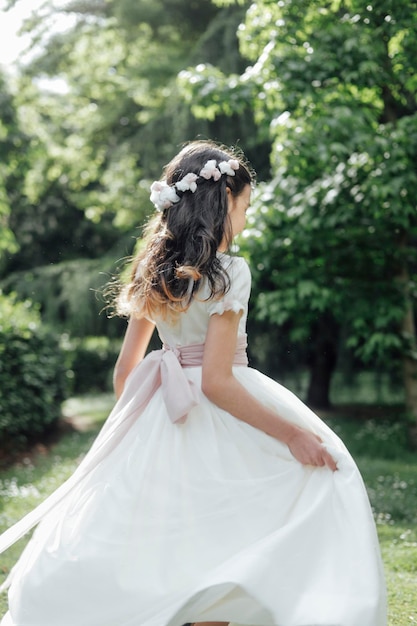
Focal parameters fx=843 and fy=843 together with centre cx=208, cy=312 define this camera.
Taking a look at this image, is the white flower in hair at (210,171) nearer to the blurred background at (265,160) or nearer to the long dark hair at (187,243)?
the long dark hair at (187,243)

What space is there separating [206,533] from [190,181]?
1.10 m

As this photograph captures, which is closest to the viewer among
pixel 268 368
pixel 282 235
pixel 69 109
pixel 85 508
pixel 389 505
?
pixel 85 508

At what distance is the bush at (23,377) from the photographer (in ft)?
29.1

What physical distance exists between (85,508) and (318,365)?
37.5ft

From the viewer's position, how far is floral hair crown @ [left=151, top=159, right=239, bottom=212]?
2693 millimetres

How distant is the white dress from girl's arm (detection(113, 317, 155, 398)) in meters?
0.29

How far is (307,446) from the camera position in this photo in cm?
259

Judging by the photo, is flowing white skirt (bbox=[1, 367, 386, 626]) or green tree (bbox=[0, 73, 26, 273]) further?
green tree (bbox=[0, 73, 26, 273])

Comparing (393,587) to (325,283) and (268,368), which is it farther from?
(268,368)

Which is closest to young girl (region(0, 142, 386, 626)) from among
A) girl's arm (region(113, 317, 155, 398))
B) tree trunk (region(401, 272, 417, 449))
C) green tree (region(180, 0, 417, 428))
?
girl's arm (region(113, 317, 155, 398))

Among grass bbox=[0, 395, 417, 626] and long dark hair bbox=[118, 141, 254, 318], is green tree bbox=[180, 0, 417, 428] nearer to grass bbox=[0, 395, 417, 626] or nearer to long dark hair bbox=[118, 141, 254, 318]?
grass bbox=[0, 395, 417, 626]

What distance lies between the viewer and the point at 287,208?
8.35 meters

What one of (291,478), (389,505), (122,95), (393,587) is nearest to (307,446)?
(291,478)

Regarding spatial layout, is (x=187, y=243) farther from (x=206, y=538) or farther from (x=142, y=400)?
(x=206, y=538)
